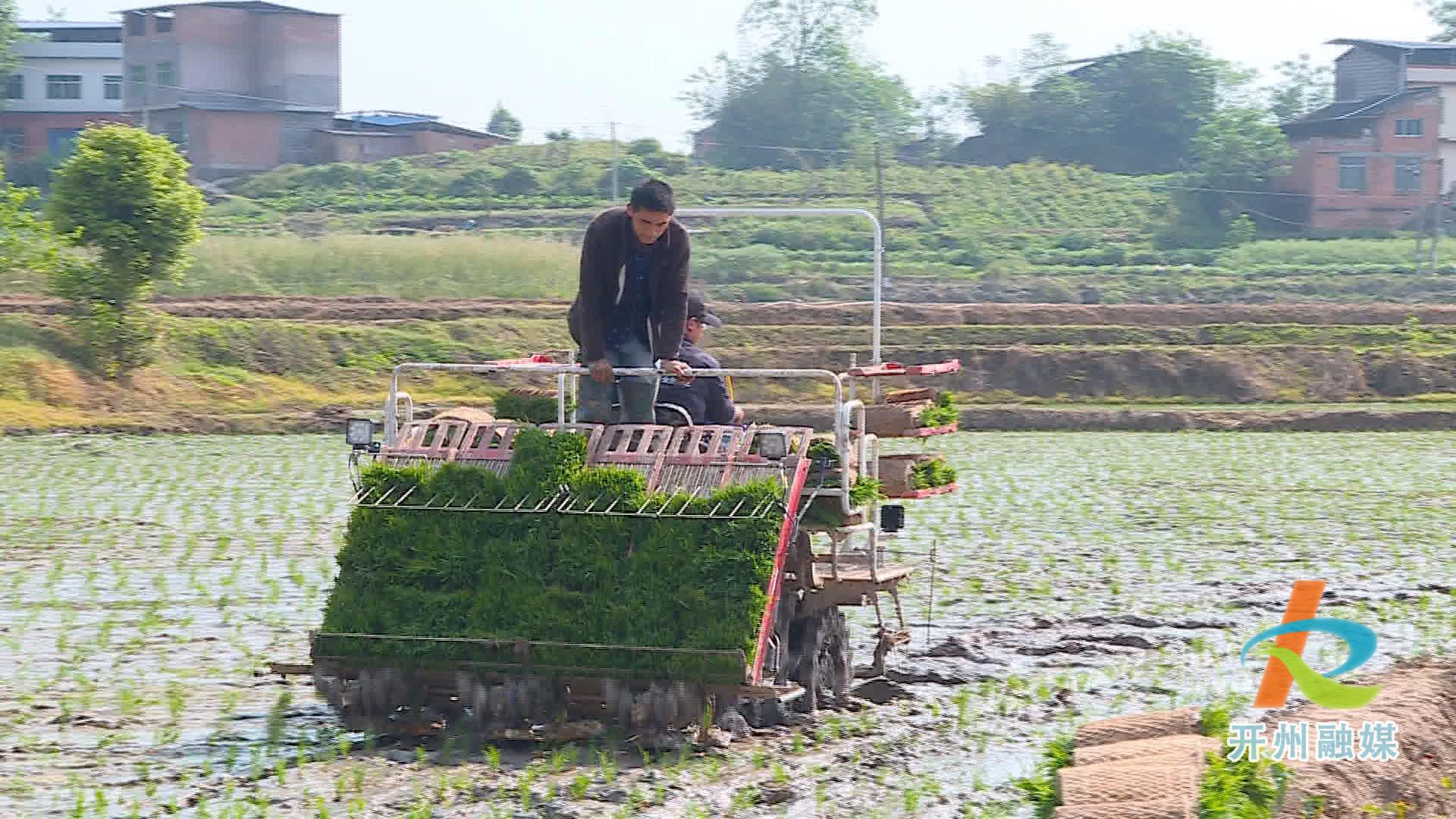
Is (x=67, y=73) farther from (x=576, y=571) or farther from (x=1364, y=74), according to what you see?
(x=576, y=571)

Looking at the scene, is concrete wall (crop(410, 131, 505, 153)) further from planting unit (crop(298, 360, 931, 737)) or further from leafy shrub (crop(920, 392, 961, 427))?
planting unit (crop(298, 360, 931, 737))

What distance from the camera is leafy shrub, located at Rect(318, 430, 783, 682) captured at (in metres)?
8.13

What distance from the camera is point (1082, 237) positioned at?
6481 cm

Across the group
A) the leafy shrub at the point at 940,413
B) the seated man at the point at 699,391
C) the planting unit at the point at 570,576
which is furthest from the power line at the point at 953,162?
the planting unit at the point at 570,576

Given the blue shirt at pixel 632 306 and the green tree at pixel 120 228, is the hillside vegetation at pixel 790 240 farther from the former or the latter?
the blue shirt at pixel 632 306

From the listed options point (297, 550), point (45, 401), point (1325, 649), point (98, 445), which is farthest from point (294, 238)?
point (1325, 649)

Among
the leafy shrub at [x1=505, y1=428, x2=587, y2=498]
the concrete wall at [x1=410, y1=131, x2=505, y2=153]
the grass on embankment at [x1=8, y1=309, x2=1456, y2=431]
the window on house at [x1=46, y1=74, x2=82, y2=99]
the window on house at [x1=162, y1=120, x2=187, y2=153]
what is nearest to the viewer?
the leafy shrub at [x1=505, y1=428, x2=587, y2=498]

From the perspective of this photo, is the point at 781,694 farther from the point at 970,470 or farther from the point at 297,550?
the point at 970,470

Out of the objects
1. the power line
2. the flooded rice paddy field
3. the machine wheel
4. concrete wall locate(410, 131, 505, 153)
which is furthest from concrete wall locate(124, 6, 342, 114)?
the machine wheel

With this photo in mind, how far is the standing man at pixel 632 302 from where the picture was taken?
877 centimetres

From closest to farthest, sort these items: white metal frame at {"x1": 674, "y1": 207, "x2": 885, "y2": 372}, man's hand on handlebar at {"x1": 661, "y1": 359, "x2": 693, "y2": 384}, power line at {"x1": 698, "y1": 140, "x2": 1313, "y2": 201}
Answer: man's hand on handlebar at {"x1": 661, "y1": 359, "x2": 693, "y2": 384}, white metal frame at {"x1": 674, "y1": 207, "x2": 885, "y2": 372}, power line at {"x1": 698, "y1": 140, "x2": 1313, "y2": 201}

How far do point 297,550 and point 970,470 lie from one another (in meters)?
11.9

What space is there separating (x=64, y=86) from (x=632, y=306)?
69750 mm

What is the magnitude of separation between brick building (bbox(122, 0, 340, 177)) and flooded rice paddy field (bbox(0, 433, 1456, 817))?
1818 inches
